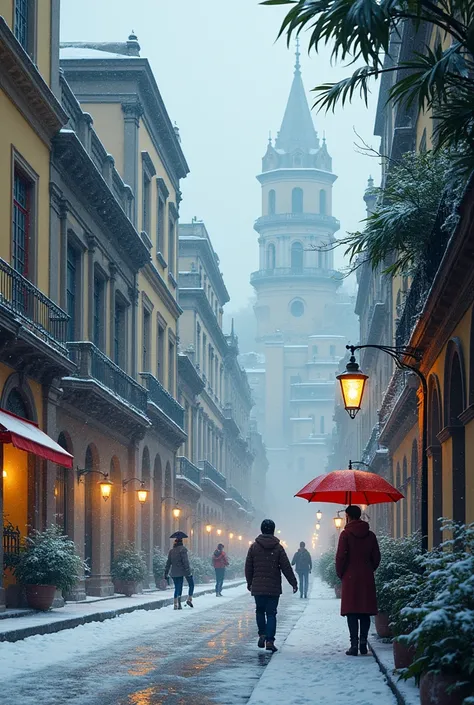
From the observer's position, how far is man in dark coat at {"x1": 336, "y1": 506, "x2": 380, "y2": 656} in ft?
48.7

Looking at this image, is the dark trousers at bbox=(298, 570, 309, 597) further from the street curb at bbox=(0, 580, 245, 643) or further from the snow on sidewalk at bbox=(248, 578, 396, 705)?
the snow on sidewalk at bbox=(248, 578, 396, 705)

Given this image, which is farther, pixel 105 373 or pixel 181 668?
pixel 105 373

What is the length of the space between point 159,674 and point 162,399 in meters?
26.5

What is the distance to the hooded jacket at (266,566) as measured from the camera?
621 inches

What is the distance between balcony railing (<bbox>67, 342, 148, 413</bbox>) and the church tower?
103m

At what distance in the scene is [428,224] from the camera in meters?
17.8

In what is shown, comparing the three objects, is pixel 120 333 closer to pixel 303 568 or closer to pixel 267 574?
pixel 303 568

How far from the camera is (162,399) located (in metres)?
39.6

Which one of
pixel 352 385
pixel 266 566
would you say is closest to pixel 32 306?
pixel 266 566

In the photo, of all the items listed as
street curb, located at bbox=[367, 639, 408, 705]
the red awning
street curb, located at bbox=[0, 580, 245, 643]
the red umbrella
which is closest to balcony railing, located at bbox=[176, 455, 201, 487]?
street curb, located at bbox=[0, 580, 245, 643]

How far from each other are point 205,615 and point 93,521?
4687 millimetres

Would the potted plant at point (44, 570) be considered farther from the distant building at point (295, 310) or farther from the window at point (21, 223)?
the distant building at point (295, 310)

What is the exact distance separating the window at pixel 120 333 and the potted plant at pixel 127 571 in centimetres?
508

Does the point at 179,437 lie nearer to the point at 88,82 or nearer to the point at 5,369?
the point at 88,82
